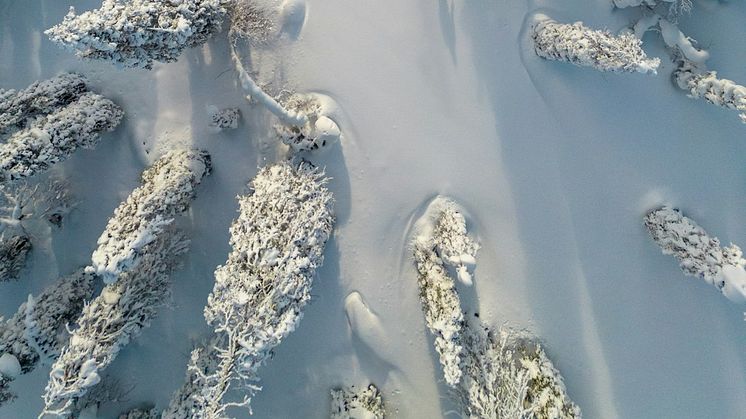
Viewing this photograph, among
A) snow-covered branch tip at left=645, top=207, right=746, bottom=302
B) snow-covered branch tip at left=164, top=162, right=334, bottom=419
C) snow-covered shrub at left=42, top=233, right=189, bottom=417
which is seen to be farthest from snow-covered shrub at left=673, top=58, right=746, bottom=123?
snow-covered shrub at left=42, top=233, right=189, bottom=417

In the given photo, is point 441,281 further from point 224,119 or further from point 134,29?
point 134,29

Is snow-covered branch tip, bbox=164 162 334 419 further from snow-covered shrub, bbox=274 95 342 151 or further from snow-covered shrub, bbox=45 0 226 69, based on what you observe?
snow-covered shrub, bbox=45 0 226 69

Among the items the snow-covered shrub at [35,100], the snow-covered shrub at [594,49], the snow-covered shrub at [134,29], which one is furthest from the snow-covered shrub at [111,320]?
the snow-covered shrub at [594,49]

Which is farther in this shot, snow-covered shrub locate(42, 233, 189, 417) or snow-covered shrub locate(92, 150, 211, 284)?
snow-covered shrub locate(42, 233, 189, 417)

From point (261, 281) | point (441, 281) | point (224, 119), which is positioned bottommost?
point (441, 281)

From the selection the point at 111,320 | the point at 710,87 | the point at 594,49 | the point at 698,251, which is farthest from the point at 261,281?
the point at 710,87
